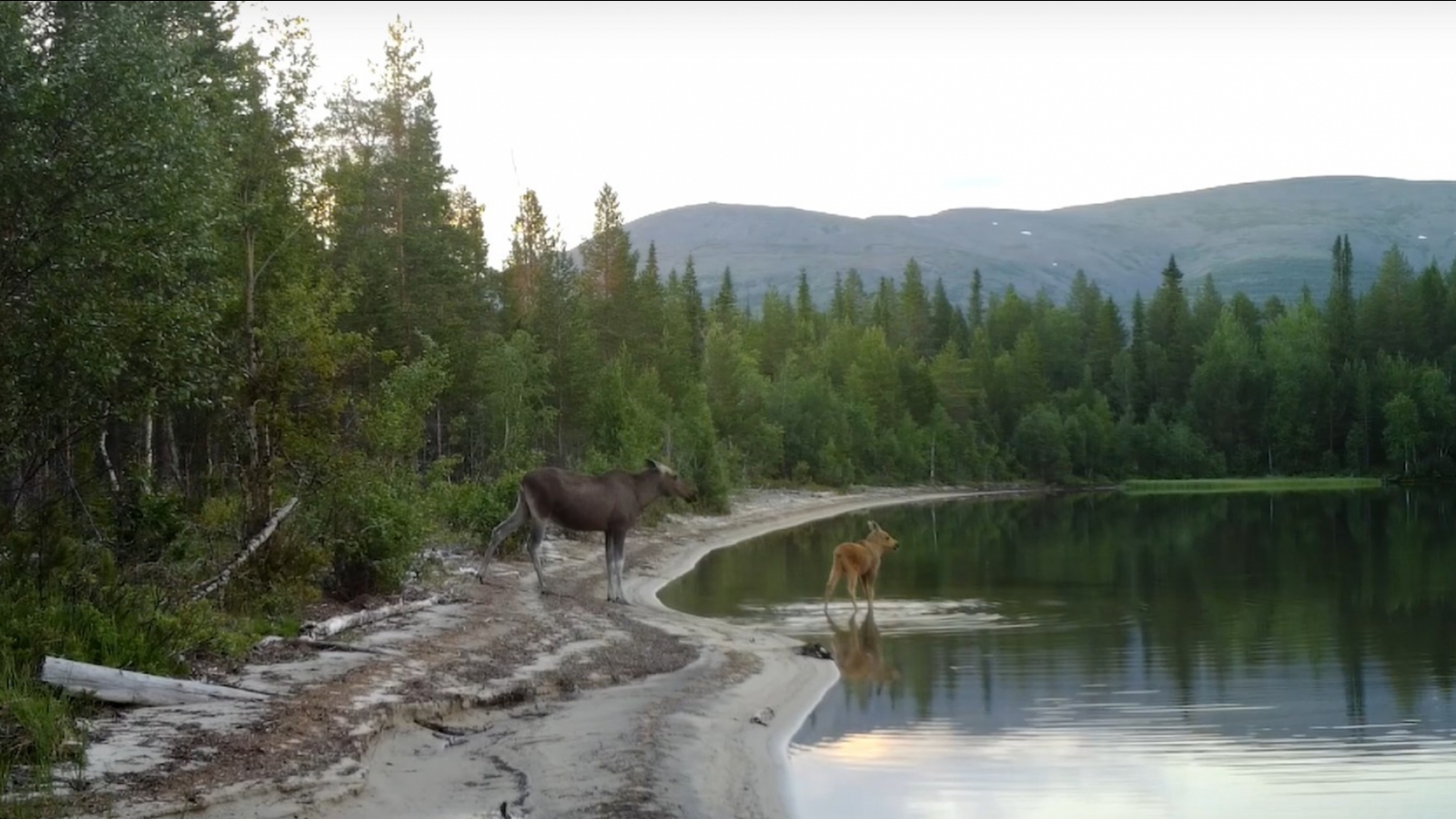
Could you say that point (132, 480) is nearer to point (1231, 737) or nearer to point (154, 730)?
point (154, 730)

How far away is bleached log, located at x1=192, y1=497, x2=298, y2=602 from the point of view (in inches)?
669

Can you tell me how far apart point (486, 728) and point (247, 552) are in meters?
5.94

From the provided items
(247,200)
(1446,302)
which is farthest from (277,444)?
(1446,302)

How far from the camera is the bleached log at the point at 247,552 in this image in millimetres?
17000

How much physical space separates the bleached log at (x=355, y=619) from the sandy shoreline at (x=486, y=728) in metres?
0.32

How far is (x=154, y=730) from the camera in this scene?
11.4 metres

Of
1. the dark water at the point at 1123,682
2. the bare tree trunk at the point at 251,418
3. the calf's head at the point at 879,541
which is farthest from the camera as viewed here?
the calf's head at the point at 879,541

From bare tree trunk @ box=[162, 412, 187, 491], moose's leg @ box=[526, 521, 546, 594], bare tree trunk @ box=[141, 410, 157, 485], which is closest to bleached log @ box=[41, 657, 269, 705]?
bare tree trunk @ box=[141, 410, 157, 485]

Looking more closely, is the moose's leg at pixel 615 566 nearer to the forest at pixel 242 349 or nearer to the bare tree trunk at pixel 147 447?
the forest at pixel 242 349

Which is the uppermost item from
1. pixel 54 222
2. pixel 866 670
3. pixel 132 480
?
pixel 54 222

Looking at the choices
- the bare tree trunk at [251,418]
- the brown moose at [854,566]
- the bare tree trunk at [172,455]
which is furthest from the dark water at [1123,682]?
the bare tree trunk at [172,455]

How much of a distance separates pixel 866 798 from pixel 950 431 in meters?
103

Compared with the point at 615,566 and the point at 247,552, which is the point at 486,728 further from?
the point at 615,566

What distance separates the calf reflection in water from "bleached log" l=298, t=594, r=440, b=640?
20.0 feet
